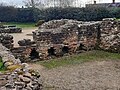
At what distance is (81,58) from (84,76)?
3416mm

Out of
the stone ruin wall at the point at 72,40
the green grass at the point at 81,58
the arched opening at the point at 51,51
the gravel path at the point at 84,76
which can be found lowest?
the green grass at the point at 81,58

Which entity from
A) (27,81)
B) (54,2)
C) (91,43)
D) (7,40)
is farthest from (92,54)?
(54,2)

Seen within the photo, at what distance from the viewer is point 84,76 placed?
1246 cm

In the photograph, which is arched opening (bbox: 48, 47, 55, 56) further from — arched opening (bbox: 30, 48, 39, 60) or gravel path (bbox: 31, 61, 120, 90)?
gravel path (bbox: 31, 61, 120, 90)

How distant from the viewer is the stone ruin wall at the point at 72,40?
623 inches

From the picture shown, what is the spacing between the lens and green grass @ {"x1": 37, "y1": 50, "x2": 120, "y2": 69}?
1484 cm

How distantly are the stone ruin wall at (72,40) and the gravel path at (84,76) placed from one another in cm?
131

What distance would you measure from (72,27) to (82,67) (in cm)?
317

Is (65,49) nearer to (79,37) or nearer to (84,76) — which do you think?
(79,37)

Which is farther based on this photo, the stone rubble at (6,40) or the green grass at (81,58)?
the stone rubble at (6,40)

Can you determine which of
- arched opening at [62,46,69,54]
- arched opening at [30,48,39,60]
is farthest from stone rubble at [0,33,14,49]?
arched opening at [62,46,69,54]

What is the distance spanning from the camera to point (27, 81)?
24.4ft

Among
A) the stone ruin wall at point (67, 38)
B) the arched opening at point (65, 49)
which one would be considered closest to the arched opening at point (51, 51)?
the stone ruin wall at point (67, 38)

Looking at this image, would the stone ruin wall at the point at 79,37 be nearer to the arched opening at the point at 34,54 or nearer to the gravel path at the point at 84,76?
the arched opening at the point at 34,54
